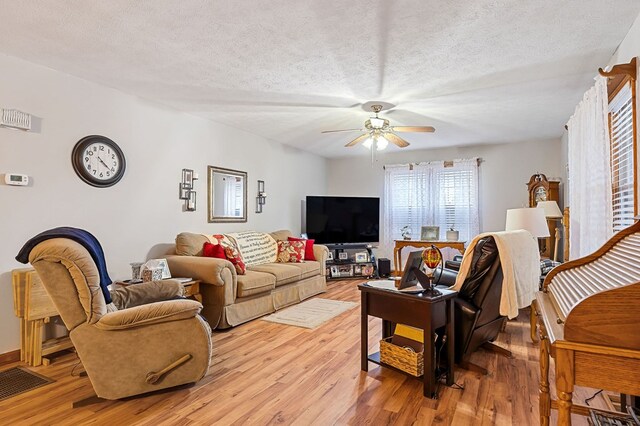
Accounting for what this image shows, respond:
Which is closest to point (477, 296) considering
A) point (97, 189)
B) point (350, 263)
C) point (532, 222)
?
point (532, 222)

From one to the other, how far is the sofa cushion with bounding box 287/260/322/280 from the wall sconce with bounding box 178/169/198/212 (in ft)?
4.85

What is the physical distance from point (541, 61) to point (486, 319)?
204 centimetres

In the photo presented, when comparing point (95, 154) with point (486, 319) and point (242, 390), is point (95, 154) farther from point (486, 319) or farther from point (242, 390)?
point (486, 319)

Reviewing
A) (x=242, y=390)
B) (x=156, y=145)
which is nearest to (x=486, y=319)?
(x=242, y=390)

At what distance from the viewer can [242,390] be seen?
2412 millimetres

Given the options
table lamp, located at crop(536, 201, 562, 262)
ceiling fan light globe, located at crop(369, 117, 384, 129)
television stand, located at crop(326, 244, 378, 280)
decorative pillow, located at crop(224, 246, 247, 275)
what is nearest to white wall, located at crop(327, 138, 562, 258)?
television stand, located at crop(326, 244, 378, 280)

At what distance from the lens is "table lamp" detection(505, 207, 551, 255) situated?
12.8 feet

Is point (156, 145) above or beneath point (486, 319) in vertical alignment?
above

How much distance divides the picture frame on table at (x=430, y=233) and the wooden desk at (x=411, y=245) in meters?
0.16

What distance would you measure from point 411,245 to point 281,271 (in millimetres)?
2664

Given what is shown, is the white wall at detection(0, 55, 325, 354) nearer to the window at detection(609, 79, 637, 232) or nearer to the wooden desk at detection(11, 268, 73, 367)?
the wooden desk at detection(11, 268, 73, 367)

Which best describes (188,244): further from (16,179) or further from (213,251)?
(16,179)

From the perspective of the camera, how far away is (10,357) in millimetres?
2875

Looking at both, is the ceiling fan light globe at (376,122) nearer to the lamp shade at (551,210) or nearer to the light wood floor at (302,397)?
the light wood floor at (302,397)
